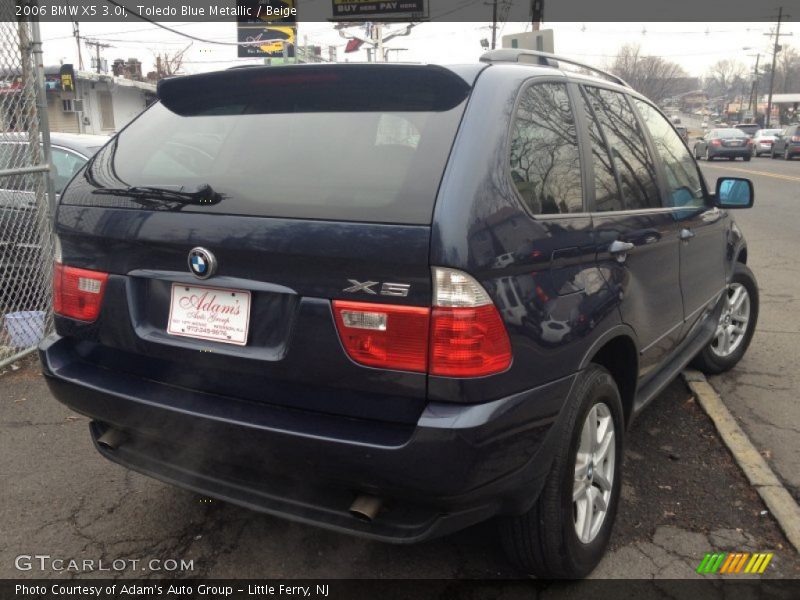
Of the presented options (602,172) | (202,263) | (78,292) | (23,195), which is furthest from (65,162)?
(602,172)

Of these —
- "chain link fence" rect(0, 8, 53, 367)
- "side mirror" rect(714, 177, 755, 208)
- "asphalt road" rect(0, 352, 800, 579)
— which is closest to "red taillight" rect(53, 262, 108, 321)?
"asphalt road" rect(0, 352, 800, 579)

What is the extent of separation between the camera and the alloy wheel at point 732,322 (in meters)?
4.64

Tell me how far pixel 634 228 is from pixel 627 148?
0.50m

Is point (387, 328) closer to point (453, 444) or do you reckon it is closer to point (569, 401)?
point (453, 444)

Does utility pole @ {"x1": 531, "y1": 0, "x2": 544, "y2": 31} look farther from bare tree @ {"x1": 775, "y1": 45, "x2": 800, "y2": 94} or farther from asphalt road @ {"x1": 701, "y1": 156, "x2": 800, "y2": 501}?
bare tree @ {"x1": 775, "y1": 45, "x2": 800, "y2": 94}

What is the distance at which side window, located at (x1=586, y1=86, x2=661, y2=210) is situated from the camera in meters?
3.01

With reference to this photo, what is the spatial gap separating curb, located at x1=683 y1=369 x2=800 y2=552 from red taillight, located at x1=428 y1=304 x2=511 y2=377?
1.75 metres

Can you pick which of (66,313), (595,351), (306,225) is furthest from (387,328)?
(66,313)

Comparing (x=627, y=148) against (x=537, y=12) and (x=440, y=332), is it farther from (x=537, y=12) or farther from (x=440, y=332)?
(x=537, y=12)

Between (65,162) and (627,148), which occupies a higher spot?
(627,148)

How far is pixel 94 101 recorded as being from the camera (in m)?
41.2

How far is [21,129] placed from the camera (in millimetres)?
5430

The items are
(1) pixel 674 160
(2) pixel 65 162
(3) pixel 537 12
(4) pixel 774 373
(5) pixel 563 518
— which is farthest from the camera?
(3) pixel 537 12

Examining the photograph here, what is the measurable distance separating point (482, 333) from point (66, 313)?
65.0 inches
